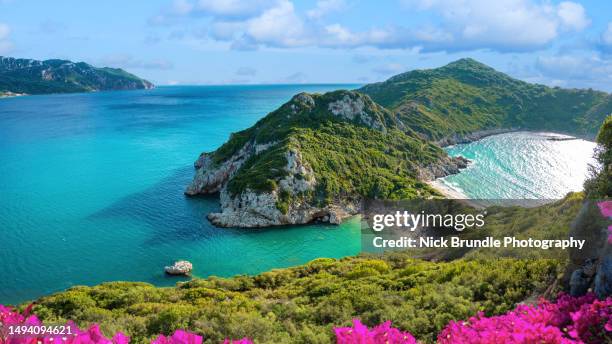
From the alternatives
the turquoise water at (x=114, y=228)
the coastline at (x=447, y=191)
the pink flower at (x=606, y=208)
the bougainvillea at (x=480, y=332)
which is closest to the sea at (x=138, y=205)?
the turquoise water at (x=114, y=228)

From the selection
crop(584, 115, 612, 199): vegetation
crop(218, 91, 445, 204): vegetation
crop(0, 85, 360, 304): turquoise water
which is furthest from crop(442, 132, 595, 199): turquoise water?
crop(584, 115, 612, 199): vegetation

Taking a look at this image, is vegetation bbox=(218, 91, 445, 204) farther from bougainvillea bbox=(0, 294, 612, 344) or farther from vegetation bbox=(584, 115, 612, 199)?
bougainvillea bbox=(0, 294, 612, 344)

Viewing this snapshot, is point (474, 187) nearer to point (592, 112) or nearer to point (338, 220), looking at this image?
point (338, 220)

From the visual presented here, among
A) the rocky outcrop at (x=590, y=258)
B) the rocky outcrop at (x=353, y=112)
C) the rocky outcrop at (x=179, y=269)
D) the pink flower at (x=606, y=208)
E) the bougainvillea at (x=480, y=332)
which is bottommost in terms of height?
the rocky outcrop at (x=179, y=269)

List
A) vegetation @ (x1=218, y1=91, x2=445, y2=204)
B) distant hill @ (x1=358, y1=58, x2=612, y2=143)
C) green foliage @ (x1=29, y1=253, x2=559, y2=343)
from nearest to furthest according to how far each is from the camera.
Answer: green foliage @ (x1=29, y1=253, x2=559, y2=343) → vegetation @ (x1=218, y1=91, x2=445, y2=204) → distant hill @ (x1=358, y1=58, x2=612, y2=143)

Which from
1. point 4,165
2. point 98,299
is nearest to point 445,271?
point 98,299

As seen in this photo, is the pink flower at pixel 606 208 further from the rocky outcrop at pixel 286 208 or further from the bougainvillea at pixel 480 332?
the rocky outcrop at pixel 286 208

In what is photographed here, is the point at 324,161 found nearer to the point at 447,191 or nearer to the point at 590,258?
the point at 447,191

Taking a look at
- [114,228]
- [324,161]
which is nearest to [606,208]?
[114,228]
